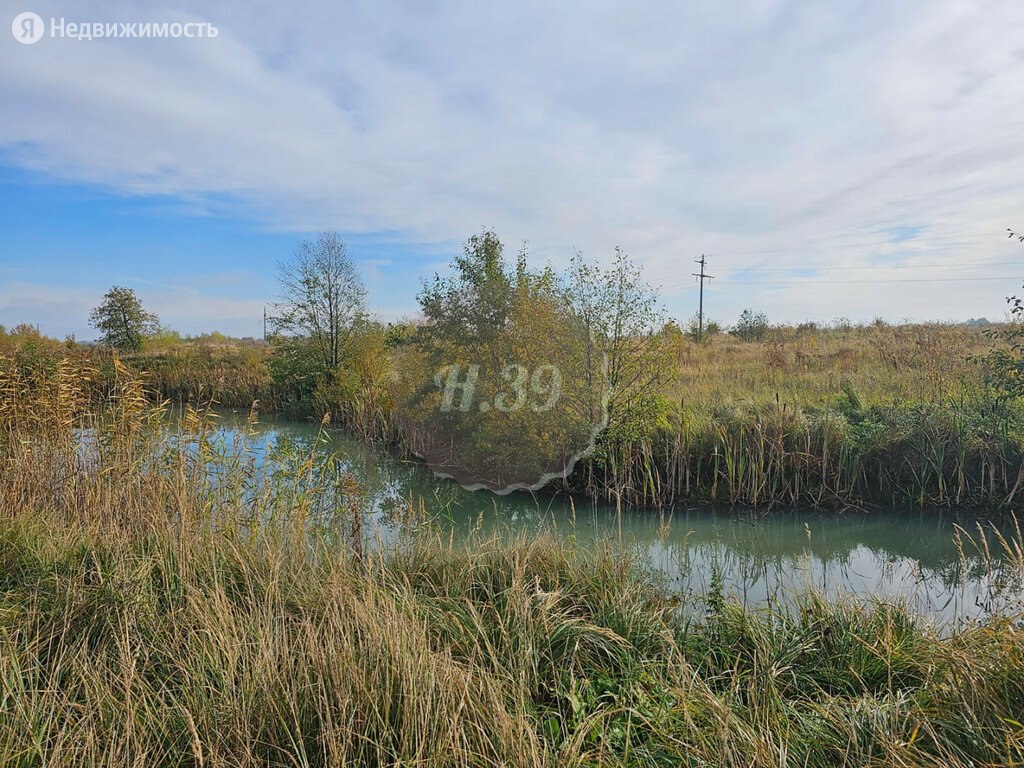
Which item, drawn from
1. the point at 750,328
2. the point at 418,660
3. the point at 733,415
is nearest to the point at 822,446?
the point at 733,415

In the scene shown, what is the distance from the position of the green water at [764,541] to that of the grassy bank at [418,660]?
0.89 metres

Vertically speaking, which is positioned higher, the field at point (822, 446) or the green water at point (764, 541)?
the field at point (822, 446)

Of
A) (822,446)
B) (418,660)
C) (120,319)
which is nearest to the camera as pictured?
(418,660)

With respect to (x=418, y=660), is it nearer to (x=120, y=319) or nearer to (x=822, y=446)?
(x=822, y=446)

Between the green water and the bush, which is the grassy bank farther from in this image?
the bush

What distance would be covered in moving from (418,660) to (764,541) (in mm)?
6020

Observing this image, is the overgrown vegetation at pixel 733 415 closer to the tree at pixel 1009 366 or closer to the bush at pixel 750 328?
the tree at pixel 1009 366

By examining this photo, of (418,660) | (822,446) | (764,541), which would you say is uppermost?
(822,446)

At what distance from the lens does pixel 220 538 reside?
426 cm

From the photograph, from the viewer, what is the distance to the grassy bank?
2.27m

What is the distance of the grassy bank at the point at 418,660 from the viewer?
227 centimetres

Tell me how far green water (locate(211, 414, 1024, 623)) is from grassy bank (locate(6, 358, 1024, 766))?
0.89 metres

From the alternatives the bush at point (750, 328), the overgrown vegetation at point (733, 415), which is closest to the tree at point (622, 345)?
the overgrown vegetation at point (733, 415)

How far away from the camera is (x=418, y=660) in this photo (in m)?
2.56
